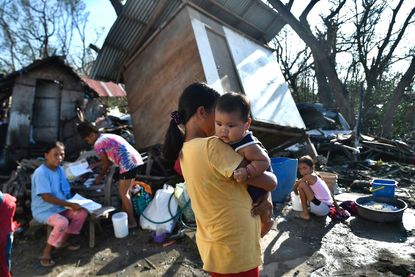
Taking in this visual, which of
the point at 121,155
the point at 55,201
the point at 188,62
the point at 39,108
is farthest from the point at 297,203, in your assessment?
the point at 39,108

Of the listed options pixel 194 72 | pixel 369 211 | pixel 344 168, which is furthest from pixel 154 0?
pixel 344 168

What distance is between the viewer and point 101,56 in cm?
761

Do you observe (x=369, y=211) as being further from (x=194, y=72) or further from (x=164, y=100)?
(x=164, y=100)

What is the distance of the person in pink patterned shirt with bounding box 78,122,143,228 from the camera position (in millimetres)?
5090

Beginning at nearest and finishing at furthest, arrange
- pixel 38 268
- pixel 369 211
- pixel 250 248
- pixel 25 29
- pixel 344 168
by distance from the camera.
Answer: pixel 250 248 < pixel 38 268 < pixel 369 211 < pixel 344 168 < pixel 25 29

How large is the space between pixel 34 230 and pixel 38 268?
116cm

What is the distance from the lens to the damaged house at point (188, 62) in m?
6.09

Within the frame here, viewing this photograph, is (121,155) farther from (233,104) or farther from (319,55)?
(319,55)

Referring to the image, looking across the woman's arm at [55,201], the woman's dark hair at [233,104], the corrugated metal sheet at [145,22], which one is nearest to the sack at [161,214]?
the woman's arm at [55,201]

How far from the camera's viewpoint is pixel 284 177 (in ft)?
19.5

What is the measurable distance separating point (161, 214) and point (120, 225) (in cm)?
66

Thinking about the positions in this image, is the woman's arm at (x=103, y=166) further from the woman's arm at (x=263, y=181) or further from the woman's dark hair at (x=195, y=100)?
the woman's arm at (x=263, y=181)

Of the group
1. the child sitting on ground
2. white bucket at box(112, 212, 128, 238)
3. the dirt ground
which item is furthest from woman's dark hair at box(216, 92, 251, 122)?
white bucket at box(112, 212, 128, 238)

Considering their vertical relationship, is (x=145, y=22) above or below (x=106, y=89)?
above
